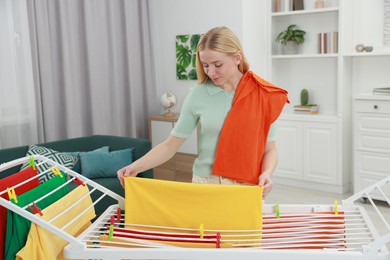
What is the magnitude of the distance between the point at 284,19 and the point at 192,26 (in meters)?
0.97

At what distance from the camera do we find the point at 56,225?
1947 millimetres

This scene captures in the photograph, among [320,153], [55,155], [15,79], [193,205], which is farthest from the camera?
[320,153]

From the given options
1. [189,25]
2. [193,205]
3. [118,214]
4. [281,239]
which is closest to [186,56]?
[189,25]

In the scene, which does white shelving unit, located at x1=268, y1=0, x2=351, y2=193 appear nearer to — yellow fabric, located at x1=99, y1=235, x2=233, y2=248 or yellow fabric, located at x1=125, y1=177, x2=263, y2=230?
yellow fabric, located at x1=125, y1=177, x2=263, y2=230

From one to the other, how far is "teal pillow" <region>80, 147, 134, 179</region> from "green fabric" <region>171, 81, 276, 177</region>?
204cm

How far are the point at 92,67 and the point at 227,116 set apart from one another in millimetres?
3185

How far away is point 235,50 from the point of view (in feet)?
6.90

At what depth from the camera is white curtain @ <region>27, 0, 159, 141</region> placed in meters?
4.66

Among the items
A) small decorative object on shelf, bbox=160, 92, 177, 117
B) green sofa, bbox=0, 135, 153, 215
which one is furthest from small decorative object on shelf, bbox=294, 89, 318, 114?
green sofa, bbox=0, 135, 153, 215

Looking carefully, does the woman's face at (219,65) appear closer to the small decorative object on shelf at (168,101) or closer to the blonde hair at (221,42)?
the blonde hair at (221,42)

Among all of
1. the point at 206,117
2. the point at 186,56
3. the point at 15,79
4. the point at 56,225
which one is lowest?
the point at 56,225

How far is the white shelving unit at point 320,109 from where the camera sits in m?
4.91

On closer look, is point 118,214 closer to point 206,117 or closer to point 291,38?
point 206,117

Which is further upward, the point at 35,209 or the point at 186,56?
the point at 186,56
